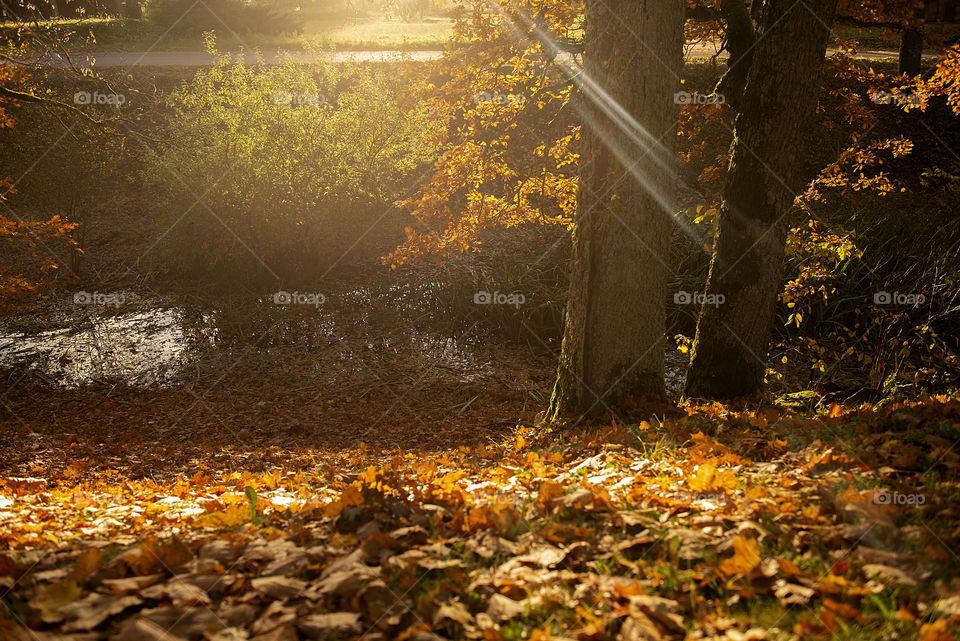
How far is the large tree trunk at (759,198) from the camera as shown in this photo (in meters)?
5.06

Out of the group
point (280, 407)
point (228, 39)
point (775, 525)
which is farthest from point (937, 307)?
point (228, 39)

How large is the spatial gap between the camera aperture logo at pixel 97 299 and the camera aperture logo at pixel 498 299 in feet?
22.0

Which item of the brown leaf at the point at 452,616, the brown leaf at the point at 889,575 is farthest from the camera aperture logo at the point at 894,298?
the brown leaf at the point at 452,616

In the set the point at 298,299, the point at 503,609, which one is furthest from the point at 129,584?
the point at 298,299

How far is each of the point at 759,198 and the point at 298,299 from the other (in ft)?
25.9

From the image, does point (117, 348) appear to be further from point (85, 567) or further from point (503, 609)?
point (503, 609)

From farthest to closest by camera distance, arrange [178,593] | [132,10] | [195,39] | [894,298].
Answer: [132,10]
[195,39]
[894,298]
[178,593]

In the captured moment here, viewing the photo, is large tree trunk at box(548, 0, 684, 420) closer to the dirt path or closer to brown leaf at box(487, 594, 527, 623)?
brown leaf at box(487, 594, 527, 623)

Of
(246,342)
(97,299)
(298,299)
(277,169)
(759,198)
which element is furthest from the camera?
(97,299)

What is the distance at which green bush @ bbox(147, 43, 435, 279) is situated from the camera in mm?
9891

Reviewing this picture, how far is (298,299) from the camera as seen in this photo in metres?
10.7

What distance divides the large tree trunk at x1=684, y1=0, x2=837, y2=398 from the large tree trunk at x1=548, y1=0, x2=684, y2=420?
3.48 feet

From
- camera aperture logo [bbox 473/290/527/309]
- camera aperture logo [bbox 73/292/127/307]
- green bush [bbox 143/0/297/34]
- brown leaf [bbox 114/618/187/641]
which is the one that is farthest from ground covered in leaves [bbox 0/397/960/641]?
green bush [bbox 143/0/297/34]

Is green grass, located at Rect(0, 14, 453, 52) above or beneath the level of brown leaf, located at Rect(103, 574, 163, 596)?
above
